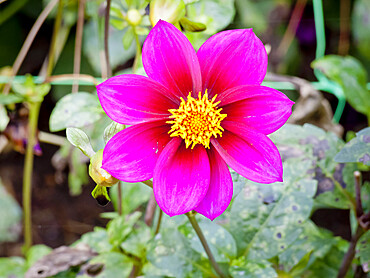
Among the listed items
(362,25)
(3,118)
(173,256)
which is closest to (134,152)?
(173,256)

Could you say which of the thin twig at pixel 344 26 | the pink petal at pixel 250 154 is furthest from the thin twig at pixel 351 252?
the thin twig at pixel 344 26

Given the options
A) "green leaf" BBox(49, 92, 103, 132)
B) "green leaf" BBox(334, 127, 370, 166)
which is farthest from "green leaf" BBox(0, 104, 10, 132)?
"green leaf" BBox(334, 127, 370, 166)

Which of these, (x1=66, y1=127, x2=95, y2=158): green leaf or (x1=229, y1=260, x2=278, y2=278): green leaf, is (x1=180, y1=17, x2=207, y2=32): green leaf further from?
(x1=229, y1=260, x2=278, y2=278): green leaf

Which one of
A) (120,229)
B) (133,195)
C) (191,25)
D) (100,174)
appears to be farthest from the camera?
(133,195)

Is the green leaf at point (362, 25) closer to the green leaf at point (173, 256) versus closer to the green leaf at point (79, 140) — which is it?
the green leaf at point (173, 256)

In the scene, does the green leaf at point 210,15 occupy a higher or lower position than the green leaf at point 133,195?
higher

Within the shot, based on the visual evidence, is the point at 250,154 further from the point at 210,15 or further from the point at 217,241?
the point at 210,15
